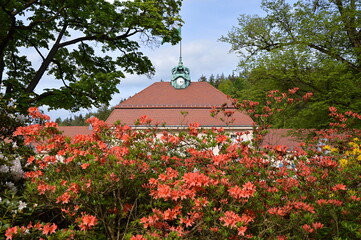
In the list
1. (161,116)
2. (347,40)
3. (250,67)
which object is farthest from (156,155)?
(161,116)

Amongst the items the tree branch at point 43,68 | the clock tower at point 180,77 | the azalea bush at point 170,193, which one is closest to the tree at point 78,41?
the tree branch at point 43,68

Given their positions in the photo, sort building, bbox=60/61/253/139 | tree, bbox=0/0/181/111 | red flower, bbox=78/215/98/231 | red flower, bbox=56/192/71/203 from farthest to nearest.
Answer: building, bbox=60/61/253/139, tree, bbox=0/0/181/111, red flower, bbox=56/192/71/203, red flower, bbox=78/215/98/231

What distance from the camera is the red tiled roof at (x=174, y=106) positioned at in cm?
2253

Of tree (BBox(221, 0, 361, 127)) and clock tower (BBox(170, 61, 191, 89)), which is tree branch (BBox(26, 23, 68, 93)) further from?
clock tower (BBox(170, 61, 191, 89))

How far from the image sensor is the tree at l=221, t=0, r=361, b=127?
11.6m

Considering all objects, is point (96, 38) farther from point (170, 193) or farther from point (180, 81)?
point (180, 81)

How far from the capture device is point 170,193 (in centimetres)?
239

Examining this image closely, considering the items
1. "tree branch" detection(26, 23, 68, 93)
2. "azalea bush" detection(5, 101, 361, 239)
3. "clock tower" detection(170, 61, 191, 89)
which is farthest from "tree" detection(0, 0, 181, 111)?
"clock tower" detection(170, 61, 191, 89)

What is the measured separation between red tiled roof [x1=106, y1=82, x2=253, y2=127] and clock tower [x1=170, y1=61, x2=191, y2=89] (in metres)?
0.54

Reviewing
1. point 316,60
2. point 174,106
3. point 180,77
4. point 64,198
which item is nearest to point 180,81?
point 180,77

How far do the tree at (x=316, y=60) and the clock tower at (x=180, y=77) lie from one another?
Answer: 11.4 meters

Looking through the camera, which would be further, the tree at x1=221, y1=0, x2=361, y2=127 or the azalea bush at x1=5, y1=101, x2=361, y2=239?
the tree at x1=221, y1=0, x2=361, y2=127

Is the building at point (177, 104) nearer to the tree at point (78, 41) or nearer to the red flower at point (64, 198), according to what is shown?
the tree at point (78, 41)

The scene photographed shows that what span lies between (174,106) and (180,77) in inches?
155
